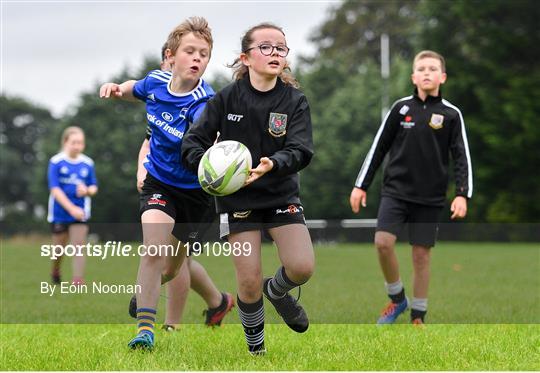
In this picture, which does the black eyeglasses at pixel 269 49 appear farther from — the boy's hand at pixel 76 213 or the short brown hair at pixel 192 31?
the boy's hand at pixel 76 213

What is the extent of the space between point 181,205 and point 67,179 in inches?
253

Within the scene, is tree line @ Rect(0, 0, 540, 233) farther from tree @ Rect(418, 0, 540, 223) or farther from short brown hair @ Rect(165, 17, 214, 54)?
short brown hair @ Rect(165, 17, 214, 54)

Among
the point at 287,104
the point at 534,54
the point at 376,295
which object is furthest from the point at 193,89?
the point at 534,54

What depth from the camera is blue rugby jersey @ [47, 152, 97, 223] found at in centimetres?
1168

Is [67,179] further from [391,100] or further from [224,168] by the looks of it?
[391,100]

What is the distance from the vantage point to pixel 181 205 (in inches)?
227

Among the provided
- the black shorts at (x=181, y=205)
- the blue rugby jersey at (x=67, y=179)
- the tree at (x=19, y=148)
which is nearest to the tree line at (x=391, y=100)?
the tree at (x=19, y=148)

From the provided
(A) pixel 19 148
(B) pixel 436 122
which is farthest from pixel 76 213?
(A) pixel 19 148

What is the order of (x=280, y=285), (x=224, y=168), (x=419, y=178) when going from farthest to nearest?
1. (x=419, y=178)
2. (x=280, y=285)
3. (x=224, y=168)

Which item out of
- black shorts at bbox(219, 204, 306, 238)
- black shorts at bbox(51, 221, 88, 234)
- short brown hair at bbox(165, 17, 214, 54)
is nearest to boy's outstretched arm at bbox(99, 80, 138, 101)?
short brown hair at bbox(165, 17, 214, 54)

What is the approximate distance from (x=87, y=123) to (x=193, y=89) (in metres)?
41.2

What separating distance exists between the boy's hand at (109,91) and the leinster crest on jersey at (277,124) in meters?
1.39

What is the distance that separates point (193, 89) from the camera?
5.74 meters

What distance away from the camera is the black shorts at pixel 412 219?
717 centimetres
